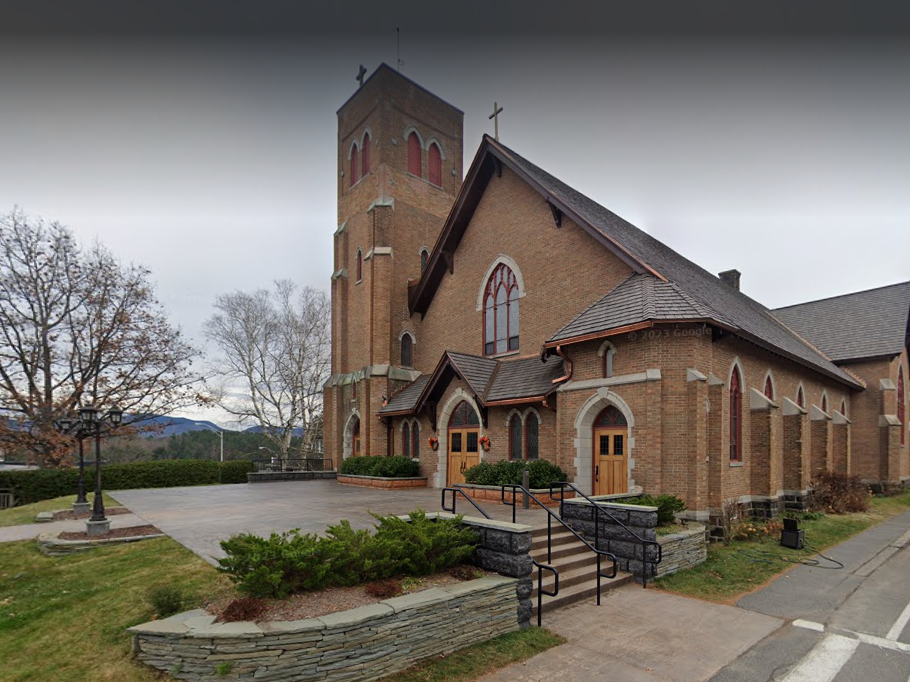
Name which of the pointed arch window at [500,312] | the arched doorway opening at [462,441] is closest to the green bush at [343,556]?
the arched doorway opening at [462,441]

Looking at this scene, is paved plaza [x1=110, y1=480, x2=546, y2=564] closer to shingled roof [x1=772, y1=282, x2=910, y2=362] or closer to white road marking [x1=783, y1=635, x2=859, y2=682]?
white road marking [x1=783, y1=635, x2=859, y2=682]

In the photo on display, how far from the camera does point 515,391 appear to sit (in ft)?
55.8

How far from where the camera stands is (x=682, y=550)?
33.7ft

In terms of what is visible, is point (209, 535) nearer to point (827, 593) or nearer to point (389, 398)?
point (827, 593)

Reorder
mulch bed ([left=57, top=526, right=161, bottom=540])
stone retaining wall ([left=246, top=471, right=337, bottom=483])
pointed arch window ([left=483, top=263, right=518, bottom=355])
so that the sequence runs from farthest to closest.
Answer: stone retaining wall ([left=246, top=471, right=337, bottom=483]) < pointed arch window ([left=483, top=263, right=518, bottom=355]) < mulch bed ([left=57, top=526, right=161, bottom=540])

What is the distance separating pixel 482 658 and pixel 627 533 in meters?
4.46

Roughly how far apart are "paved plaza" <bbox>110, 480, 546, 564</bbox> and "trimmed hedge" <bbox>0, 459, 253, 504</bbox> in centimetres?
372

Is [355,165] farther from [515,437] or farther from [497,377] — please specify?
[515,437]

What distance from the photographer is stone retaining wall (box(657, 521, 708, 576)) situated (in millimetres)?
9867

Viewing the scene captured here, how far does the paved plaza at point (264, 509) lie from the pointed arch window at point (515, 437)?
9.44ft

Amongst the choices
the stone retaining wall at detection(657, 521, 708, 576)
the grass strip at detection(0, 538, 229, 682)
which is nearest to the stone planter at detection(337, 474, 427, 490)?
the grass strip at detection(0, 538, 229, 682)

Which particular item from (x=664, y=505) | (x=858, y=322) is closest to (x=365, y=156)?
(x=664, y=505)

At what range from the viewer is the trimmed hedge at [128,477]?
69.7 ft

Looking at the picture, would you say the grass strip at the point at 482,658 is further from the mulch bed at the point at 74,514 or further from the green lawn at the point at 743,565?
the mulch bed at the point at 74,514
